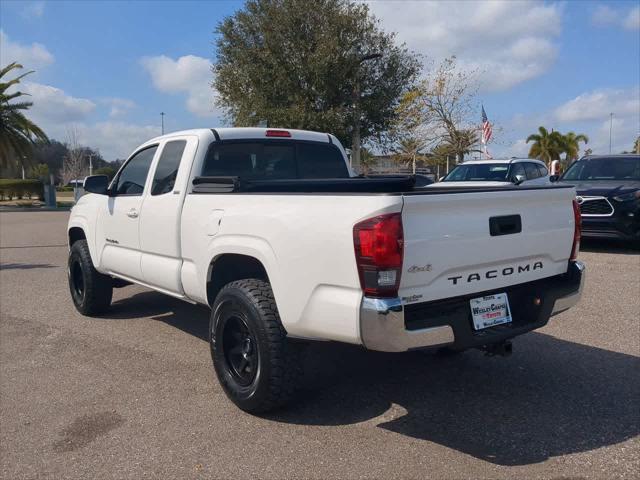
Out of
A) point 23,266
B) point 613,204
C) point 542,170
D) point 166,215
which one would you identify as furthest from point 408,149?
point 166,215

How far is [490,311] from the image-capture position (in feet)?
11.9

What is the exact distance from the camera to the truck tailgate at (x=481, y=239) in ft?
10.5

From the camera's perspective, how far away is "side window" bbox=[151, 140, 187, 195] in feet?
16.3

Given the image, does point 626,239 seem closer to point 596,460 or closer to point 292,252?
point 596,460

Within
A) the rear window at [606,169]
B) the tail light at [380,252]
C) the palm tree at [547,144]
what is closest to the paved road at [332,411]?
the tail light at [380,252]

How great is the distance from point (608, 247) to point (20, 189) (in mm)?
40556

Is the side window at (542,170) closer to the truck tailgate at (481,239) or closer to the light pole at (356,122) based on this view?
the light pole at (356,122)

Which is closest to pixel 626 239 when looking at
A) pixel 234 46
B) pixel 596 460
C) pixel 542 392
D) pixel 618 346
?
pixel 618 346

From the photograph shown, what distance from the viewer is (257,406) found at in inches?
150

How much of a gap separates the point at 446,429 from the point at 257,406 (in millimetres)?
1214

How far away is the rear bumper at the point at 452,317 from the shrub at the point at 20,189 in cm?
4225

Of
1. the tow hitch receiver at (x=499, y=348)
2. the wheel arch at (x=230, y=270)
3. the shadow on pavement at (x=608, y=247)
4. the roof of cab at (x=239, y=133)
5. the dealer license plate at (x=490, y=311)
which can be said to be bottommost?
the shadow on pavement at (x=608, y=247)

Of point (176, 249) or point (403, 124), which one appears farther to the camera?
point (403, 124)

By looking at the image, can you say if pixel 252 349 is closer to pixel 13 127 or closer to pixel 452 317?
pixel 452 317
